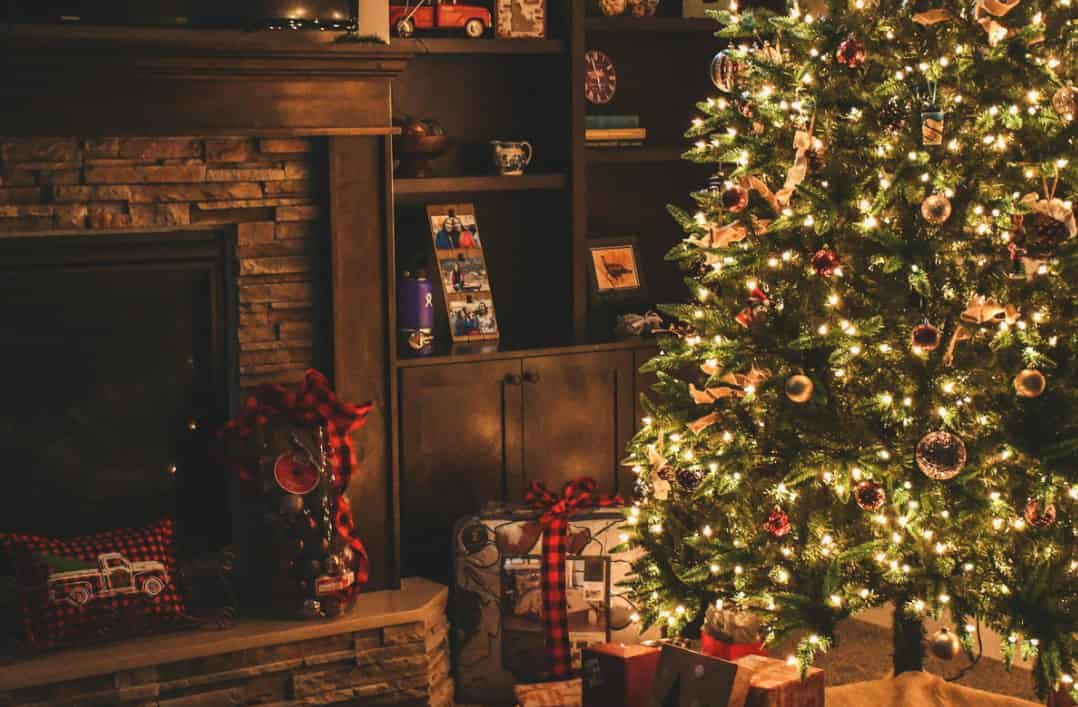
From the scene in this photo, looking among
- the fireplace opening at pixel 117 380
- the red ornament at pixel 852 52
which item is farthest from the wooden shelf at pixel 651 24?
the red ornament at pixel 852 52

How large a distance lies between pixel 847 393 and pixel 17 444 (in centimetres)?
206

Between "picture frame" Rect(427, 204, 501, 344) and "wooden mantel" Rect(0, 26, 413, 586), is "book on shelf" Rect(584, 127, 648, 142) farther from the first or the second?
"wooden mantel" Rect(0, 26, 413, 586)

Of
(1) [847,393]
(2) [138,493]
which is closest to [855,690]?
(1) [847,393]

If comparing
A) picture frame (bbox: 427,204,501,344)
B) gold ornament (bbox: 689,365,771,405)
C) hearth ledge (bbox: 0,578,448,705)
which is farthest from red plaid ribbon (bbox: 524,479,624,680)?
gold ornament (bbox: 689,365,771,405)

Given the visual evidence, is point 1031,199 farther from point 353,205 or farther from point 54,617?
point 54,617

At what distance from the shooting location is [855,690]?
3.59m

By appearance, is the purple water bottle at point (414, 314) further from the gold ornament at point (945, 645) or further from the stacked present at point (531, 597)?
the gold ornament at point (945, 645)

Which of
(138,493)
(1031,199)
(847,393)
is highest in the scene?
(1031,199)

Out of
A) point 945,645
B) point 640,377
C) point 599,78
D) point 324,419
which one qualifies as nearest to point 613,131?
point 599,78

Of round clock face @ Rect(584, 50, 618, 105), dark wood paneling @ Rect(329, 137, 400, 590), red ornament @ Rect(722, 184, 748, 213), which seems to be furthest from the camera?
round clock face @ Rect(584, 50, 618, 105)

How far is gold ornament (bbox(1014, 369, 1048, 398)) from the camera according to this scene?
8.94ft

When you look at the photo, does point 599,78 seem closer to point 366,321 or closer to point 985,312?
point 366,321

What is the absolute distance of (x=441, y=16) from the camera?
4203mm

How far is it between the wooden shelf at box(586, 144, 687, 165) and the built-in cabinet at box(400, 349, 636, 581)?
60 centimetres
